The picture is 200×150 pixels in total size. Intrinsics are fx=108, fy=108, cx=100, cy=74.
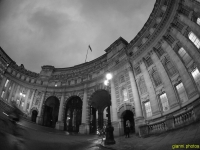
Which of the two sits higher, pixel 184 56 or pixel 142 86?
pixel 184 56

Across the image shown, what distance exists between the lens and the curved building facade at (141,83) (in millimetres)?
12055

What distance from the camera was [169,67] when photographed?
15.2m

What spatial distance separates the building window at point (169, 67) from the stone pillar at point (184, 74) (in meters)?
0.93

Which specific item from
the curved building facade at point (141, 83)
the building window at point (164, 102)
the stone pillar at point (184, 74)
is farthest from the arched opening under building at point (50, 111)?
the stone pillar at point (184, 74)

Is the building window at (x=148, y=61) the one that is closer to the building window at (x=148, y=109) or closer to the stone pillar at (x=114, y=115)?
the building window at (x=148, y=109)

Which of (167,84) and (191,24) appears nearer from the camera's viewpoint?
(191,24)

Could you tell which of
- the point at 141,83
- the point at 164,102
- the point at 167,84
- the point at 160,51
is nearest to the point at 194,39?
the point at 160,51

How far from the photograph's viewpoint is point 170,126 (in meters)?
10.5

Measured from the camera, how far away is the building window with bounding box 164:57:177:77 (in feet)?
47.8

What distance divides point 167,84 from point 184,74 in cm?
236

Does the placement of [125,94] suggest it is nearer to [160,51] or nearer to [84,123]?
[160,51]

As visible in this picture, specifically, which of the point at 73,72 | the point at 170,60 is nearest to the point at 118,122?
the point at 170,60

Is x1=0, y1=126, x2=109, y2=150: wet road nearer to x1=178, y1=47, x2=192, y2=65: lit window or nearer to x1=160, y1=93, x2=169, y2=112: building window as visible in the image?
x1=160, y1=93, x2=169, y2=112: building window

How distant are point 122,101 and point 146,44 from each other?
35.2ft
